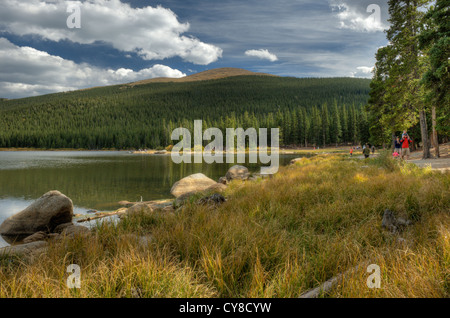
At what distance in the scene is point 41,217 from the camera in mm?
9367

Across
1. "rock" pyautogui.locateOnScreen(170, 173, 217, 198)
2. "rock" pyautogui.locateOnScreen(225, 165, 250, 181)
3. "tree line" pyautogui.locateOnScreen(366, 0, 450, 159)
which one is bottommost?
"rock" pyautogui.locateOnScreen(170, 173, 217, 198)

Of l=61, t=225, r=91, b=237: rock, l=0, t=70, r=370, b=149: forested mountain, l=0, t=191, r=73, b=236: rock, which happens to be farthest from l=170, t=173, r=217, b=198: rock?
l=0, t=70, r=370, b=149: forested mountain

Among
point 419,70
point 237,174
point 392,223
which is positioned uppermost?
point 419,70

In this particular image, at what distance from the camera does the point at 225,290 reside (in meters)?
2.65

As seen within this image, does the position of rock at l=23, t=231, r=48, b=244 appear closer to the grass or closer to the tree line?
the grass

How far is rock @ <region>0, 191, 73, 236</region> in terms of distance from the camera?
916 centimetres

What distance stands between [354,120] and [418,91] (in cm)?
6920

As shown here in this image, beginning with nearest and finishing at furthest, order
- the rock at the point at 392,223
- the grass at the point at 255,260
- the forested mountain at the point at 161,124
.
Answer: the grass at the point at 255,260 < the rock at the point at 392,223 < the forested mountain at the point at 161,124

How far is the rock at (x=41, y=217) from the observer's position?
30.1 feet

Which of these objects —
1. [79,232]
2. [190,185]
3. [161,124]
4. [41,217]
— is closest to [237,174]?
[190,185]

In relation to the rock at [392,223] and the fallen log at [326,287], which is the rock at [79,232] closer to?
the fallen log at [326,287]

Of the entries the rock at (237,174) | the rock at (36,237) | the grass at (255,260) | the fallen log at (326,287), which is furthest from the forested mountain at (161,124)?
the rock at (36,237)

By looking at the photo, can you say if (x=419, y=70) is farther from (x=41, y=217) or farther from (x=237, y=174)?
(x=41, y=217)
